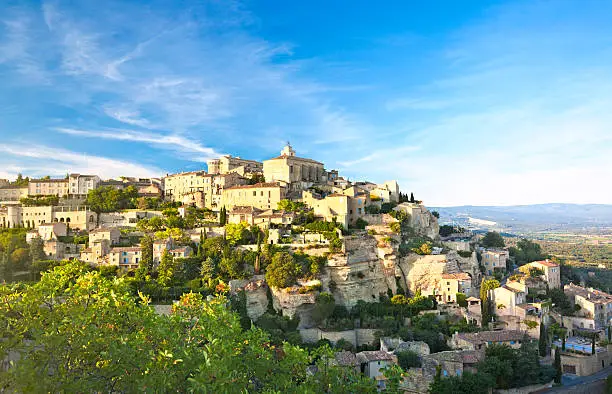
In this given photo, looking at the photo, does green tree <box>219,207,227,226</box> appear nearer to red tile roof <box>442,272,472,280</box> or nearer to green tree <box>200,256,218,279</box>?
green tree <box>200,256,218,279</box>

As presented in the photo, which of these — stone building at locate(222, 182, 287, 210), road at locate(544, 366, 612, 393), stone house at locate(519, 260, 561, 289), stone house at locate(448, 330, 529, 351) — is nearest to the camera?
road at locate(544, 366, 612, 393)

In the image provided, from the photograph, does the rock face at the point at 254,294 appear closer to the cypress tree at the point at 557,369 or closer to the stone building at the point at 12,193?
the cypress tree at the point at 557,369

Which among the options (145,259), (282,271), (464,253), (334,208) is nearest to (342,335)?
(282,271)

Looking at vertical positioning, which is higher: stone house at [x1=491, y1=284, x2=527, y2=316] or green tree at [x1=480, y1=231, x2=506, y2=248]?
green tree at [x1=480, y1=231, x2=506, y2=248]

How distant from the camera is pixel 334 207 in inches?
1631

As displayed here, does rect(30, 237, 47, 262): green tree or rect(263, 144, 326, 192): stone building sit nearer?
rect(30, 237, 47, 262): green tree

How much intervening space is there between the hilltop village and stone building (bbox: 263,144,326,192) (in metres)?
→ 2.83

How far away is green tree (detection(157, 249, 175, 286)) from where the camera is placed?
1267 inches

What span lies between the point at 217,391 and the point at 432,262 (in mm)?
30474

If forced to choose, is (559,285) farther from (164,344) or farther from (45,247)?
(45,247)

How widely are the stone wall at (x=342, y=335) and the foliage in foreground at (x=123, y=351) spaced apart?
1799cm

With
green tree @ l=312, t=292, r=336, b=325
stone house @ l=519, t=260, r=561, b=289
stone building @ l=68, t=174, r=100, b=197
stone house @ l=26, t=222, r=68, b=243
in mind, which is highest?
stone building @ l=68, t=174, r=100, b=197

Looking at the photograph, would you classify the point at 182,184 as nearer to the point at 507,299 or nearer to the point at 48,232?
the point at 48,232

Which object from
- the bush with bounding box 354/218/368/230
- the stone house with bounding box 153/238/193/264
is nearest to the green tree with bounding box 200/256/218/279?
the stone house with bounding box 153/238/193/264
